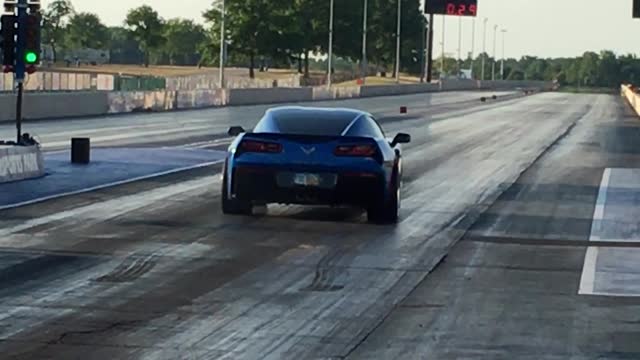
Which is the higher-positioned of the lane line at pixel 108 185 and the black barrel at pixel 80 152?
the black barrel at pixel 80 152

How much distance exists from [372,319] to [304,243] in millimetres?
4506

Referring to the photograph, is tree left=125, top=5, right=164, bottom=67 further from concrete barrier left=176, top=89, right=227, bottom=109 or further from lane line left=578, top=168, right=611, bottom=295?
lane line left=578, top=168, right=611, bottom=295

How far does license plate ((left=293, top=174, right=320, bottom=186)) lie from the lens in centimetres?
1636

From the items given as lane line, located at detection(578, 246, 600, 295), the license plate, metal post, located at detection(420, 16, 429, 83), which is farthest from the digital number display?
lane line, located at detection(578, 246, 600, 295)

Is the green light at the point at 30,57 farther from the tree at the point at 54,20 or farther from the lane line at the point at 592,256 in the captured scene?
the tree at the point at 54,20

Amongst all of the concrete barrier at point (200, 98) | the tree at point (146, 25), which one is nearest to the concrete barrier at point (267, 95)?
the concrete barrier at point (200, 98)

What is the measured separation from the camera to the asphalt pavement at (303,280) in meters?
9.27

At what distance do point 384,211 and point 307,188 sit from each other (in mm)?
971

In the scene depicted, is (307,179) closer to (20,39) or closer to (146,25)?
(20,39)

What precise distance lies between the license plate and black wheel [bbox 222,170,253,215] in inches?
28.7

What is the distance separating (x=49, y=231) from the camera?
15148mm

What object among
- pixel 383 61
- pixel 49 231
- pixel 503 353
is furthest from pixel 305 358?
pixel 383 61

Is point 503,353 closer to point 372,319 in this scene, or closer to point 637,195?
point 372,319

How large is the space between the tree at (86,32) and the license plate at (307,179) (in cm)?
15388
